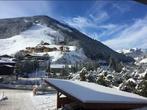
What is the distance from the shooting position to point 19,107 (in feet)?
86.5

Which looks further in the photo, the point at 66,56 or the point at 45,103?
the point at 66,56

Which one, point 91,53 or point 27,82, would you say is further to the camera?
point 91,53

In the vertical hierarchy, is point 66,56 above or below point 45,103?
above

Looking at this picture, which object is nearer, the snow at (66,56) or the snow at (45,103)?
the snow at (45,103)

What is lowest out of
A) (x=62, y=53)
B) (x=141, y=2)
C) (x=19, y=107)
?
(x=19, y=107)

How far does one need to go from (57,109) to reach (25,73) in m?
56.8

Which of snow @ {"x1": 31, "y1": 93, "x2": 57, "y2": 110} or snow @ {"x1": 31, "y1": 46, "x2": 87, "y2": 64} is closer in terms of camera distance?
snow @ {"x1": 31, "y1": 93, "x2": 57, "y2": 110}

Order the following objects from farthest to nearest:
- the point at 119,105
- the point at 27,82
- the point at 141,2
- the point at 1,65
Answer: the point at 1,65 < the point at 27,82 < the point at 119,105 < the point at 141,2

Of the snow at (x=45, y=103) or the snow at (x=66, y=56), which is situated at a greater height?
the snow at (x=66, y=56)

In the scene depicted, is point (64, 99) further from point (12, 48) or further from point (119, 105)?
point (12, 48)

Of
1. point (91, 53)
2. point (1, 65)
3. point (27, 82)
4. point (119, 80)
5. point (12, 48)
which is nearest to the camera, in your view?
point (119, 80)

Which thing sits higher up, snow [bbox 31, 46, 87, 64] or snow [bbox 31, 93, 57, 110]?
snow [bbox 31, 46, 87, 64]

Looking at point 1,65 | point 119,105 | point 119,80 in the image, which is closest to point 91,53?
point 1,65

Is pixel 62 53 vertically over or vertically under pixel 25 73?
over
